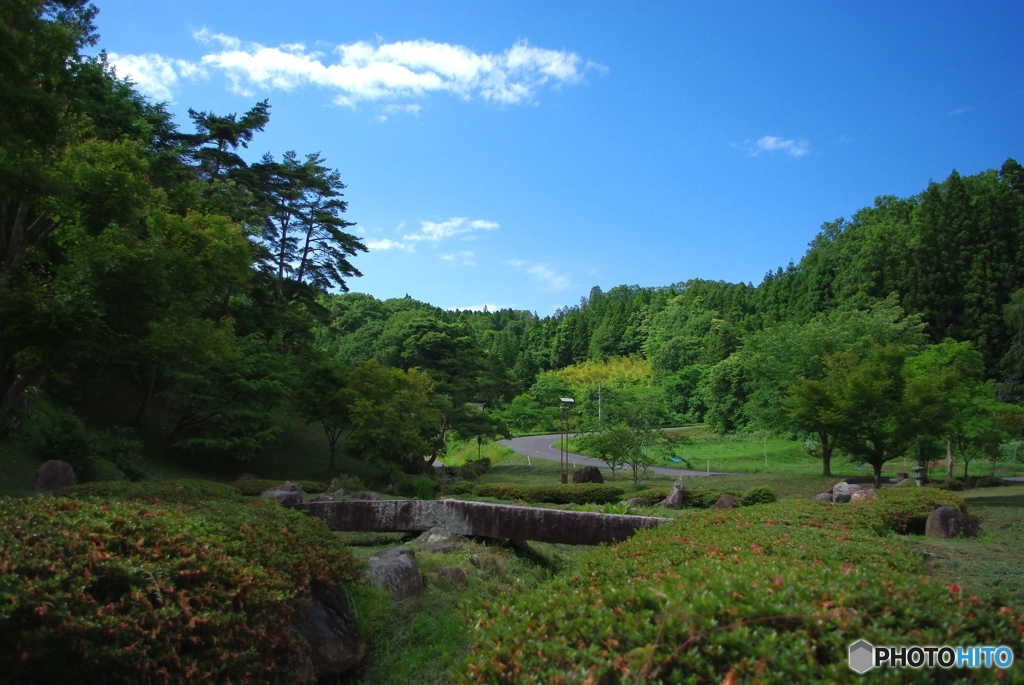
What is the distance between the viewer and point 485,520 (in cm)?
970

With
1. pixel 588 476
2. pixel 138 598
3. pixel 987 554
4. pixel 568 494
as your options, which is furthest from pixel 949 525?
pixel 588 476

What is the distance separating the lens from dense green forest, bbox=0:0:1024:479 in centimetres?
1289

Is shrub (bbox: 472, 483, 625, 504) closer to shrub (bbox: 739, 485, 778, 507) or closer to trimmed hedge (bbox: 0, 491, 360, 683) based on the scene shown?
shrub (bbox: 739, 485, 778, 507)

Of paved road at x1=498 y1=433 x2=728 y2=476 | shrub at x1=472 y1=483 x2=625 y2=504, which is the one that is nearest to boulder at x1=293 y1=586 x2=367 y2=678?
shrub at x1=472 y1=483 x2=625 y2=504

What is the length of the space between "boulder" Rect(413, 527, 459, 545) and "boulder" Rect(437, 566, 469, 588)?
2.16m

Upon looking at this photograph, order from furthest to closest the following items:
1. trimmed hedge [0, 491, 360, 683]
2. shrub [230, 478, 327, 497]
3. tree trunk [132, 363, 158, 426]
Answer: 1. tree trunk [132, 363, 158, 426]
2. shrub [230, 478, 327, 497]
3. trimmed hedge [0, 491, 360, 683]

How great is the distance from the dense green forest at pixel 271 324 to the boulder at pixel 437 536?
7442 millimetres

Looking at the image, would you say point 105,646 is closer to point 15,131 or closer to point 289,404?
point 15,131

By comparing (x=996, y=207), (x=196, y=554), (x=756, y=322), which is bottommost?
(x=196, y=554)

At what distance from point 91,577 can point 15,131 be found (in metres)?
10.5

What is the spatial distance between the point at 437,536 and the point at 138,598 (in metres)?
7.07

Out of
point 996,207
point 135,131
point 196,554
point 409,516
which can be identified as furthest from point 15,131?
point 996,207

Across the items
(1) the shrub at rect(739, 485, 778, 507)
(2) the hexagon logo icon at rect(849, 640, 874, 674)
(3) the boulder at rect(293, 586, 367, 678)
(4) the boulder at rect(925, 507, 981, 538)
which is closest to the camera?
(2) the hexagon logo icon at rect(849, 640, 874, 674)

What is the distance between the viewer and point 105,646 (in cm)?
295
